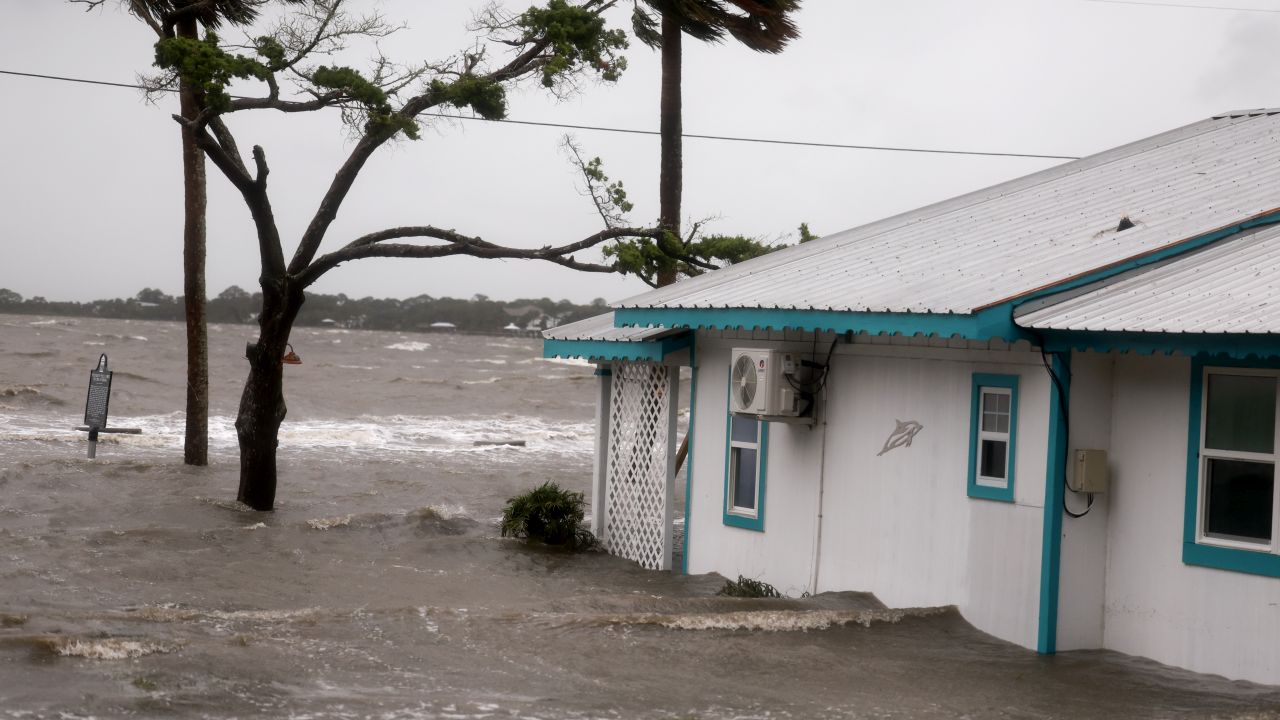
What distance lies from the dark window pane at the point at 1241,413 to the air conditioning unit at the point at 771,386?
3.70m

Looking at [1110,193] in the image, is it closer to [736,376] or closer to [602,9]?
[736,376]

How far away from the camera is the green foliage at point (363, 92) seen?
588 inches

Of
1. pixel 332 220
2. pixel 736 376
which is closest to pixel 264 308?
pixel 332 220

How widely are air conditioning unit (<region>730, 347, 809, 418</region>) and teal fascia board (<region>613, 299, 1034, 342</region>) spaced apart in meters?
0.41

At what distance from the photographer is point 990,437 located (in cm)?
955

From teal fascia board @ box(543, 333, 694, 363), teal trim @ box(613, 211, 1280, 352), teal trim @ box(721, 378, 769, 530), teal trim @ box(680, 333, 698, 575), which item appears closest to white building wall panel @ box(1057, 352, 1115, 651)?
teal trim @ box(613, 211, 1280, 352)

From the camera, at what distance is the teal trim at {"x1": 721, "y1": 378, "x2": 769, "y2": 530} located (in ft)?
Answer: 40.1

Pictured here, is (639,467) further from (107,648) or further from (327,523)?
(107,648)

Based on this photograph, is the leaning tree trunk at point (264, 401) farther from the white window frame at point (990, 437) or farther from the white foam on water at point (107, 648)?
the white window frame at point (990, 437)

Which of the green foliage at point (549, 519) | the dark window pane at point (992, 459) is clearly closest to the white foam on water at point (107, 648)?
the dark window pane at point (992, 459)

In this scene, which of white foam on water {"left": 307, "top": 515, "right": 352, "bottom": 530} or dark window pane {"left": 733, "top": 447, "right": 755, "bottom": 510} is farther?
white foam on water {"left": 307, "top": 515, "right": 352, "bottom": 530}

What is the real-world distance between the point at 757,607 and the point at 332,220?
31.0 feet

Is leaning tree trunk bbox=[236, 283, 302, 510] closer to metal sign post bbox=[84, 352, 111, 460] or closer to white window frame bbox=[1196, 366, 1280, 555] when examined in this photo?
metal sign post bbox=[84, 352, 111, 460]

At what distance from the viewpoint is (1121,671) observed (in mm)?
8531
